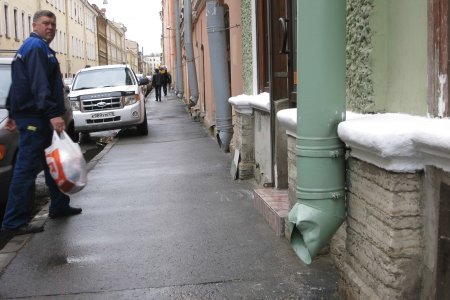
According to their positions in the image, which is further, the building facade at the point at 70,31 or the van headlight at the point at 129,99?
the building facade at the point at 70,31

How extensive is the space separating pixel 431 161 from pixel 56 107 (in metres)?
3.91

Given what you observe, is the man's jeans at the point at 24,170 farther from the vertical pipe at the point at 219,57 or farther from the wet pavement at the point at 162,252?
the vertical pipe at the point at 219,57

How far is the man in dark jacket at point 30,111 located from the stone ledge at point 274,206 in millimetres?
2117

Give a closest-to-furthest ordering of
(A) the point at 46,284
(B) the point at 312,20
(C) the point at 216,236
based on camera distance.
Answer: (B) the point at 312,20
(A) the point at 46,284
(C) the point at 216,236

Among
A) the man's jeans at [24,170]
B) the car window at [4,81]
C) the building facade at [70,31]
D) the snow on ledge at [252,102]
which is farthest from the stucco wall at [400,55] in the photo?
the building facade at [70,31]

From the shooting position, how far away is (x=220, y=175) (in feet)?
27.3

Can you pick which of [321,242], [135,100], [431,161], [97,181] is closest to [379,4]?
[431,161]

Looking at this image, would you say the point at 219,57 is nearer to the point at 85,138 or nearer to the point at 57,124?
the point at 57,124

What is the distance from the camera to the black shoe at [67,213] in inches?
241

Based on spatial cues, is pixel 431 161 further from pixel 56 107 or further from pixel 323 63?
pixel 56 107

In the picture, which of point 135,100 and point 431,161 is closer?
point 431,161

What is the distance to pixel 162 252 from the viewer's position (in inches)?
191

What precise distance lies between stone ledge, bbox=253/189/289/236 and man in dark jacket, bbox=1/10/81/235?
83.3 inches

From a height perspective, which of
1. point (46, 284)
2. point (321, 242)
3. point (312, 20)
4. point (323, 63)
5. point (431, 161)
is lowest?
point (46, 284)
